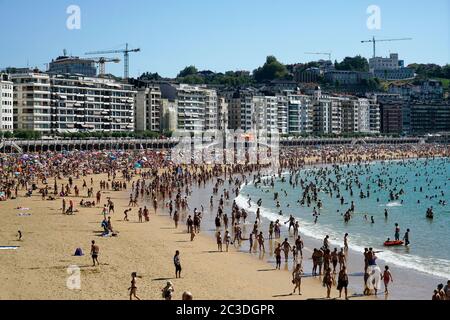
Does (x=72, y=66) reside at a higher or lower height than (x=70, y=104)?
higher

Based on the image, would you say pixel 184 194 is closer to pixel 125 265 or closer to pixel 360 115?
pixel 125 265

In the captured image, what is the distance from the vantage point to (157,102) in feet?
383

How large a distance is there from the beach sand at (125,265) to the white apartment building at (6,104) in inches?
2241

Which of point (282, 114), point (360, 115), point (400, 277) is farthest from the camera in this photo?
point (360, 115)

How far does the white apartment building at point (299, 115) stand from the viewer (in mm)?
141875

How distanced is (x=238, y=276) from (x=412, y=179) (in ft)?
183

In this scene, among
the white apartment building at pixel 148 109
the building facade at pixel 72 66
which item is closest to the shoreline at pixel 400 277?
the white apartment building at pixel 148 109

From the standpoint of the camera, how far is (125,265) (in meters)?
20.1

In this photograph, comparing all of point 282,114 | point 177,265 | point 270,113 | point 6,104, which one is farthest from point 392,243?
point 282,114

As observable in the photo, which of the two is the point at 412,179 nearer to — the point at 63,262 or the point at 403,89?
the point at 63,262

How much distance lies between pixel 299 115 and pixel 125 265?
12645 cm

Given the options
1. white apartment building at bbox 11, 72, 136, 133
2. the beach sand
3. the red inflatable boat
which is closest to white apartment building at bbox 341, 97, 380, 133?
white apartment building at bbox 11, 72, 136, 133

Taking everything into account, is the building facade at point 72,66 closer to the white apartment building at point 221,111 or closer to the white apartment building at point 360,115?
the white apartment building at point 221,111
